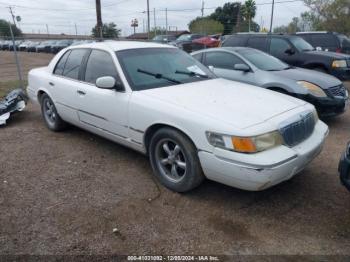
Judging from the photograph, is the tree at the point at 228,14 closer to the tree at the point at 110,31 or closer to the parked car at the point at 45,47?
the tree at the point at 110,31

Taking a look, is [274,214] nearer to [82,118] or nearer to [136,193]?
[136,193]

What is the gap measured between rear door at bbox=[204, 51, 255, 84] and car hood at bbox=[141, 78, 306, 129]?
2310 millimetres

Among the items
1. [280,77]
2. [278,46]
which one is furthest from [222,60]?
[278,46]

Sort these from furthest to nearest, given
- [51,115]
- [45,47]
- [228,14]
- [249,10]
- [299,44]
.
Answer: [228,14] → [249,10] → [45,47] → [299,44] → [51,115]

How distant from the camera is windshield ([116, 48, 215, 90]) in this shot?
4137mm

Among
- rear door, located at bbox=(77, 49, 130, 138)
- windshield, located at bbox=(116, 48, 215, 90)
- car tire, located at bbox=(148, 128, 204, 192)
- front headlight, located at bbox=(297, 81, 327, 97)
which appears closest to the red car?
front headlight, located at bbox=(297, 81, 327, 97)

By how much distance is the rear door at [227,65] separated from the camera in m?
6.67

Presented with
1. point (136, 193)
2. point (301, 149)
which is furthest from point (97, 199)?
point (301, 149)

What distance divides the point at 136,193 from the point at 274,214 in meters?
1.49

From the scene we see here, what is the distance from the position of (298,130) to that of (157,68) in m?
1.90

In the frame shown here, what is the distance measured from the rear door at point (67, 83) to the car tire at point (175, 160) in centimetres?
169

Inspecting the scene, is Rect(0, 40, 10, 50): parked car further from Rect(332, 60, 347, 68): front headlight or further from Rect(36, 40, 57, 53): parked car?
Rect(332, 60, 347, 68): front headlight

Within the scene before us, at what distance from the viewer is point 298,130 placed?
A: 349 centimetres

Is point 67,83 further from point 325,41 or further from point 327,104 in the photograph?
point 325,41
